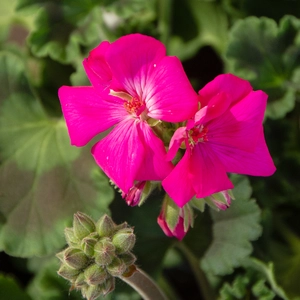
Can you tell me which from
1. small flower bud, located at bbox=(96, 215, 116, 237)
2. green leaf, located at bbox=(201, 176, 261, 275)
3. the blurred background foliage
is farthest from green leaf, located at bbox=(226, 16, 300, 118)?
small flower bud, located at bbox=(96, 215, 116, 237)

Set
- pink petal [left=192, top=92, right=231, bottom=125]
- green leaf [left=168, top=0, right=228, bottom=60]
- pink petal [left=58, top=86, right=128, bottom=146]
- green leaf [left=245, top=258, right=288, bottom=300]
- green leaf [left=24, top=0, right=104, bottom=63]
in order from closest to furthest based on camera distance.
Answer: pink petal [left=192, top=92, right=231, bottom=125] → pink petal [left=58, top=86, right=128, bottom=146] → green leaf [left=245, top=258, right=288, bottom=300] → green leaf [left=24, top=0, right=104, bottom=63] → green leaf [left=168, top=0, right=228, bottom=60]

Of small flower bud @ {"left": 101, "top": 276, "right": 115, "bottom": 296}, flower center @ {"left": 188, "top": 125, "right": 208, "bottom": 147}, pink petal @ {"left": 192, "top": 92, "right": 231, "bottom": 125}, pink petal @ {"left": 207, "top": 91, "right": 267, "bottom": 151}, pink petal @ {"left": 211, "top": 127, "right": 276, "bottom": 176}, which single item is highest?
pink petal @ {"left": 192, "top": 92, "right": 231, "bottom": 125}

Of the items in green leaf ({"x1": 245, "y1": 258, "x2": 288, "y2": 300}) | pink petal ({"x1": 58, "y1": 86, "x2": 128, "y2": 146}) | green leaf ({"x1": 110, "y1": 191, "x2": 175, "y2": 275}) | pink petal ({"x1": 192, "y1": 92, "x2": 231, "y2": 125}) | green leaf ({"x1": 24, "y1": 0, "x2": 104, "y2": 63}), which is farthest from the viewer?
green leaf ({"x1": 24, "y1": 0, "x2": 104, "y2": 63})

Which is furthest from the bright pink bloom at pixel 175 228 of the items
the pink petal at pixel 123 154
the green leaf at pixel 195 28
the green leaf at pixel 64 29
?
the green leaf at pixel 195 28

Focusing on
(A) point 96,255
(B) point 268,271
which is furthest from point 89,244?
(B) point 268,271

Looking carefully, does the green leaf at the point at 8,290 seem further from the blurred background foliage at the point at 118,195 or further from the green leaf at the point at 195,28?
the green leaf at the point at 195,28

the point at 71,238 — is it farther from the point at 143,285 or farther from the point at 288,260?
the point at 288,260

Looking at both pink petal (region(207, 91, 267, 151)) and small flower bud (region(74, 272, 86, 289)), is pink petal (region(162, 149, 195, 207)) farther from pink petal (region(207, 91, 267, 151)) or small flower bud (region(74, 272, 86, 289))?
small flower bud (region(74, 272, 86, 289))
